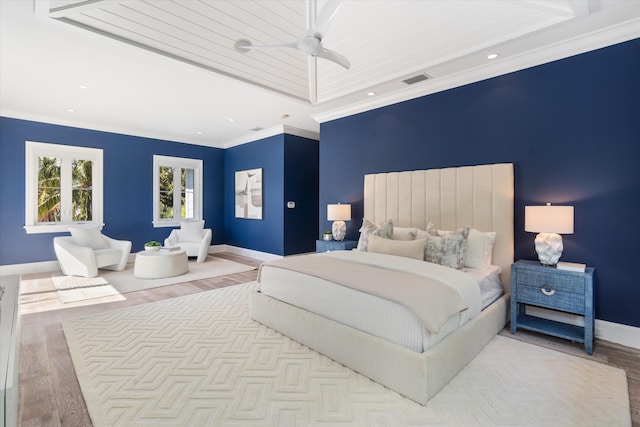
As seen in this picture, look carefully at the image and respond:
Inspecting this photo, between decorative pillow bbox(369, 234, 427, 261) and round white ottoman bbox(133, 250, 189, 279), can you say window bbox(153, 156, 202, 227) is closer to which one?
round white ottoman bbox(133, 250, 189, 279)

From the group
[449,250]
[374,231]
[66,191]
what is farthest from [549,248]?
[66,191]

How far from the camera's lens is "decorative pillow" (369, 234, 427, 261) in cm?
329

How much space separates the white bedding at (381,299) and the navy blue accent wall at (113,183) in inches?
201

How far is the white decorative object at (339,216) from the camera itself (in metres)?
4.89

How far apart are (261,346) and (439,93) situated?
3.77 meters

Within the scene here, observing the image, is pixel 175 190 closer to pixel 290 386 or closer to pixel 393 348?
pixel 290 386

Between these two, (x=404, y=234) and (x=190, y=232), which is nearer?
(x=404, y=234)

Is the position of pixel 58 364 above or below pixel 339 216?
below

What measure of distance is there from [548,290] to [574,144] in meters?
1.51

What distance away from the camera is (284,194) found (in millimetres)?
6695

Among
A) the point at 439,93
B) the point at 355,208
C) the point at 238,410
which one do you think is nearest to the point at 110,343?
the point at 238,410

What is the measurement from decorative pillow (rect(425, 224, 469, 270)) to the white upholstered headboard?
505 millimetres

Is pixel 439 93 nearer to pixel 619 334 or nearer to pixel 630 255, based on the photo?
pixel 630 255

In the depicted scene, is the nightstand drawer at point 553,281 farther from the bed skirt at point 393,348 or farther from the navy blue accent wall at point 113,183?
the navy blue accent wall at point 113,183
